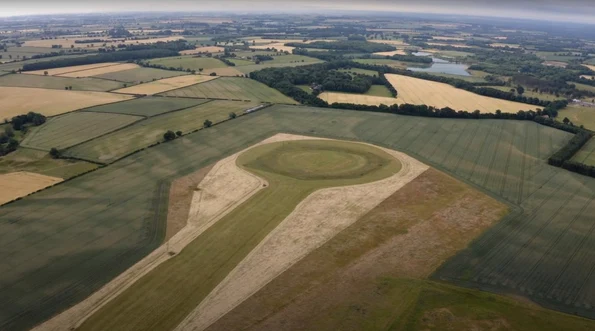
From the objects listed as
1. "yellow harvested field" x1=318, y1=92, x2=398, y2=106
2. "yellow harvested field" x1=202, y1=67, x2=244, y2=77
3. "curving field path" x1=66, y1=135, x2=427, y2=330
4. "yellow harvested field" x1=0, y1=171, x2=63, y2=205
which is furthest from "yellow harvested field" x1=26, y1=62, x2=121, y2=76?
"curving field path" x1=66, y1=135, x2=427, y2=330

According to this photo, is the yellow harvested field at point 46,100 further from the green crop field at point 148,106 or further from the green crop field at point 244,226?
the green crop field at point 244,226

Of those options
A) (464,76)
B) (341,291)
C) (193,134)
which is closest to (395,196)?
(341,291)

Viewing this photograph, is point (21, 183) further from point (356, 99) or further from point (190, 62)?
point (190, 62)

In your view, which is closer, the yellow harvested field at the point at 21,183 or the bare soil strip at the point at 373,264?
the bare soil strip at the point at 373,264

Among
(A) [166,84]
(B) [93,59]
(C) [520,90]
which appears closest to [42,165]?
(A) [166,84]

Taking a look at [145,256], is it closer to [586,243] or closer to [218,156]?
[218,156]

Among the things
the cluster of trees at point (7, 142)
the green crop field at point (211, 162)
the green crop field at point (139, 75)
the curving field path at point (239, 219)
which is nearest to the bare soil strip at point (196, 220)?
the curving field path at point (239, 219)

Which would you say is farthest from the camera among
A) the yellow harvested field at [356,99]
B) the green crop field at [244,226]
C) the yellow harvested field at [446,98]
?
the yellow harvested field at [356,99]
